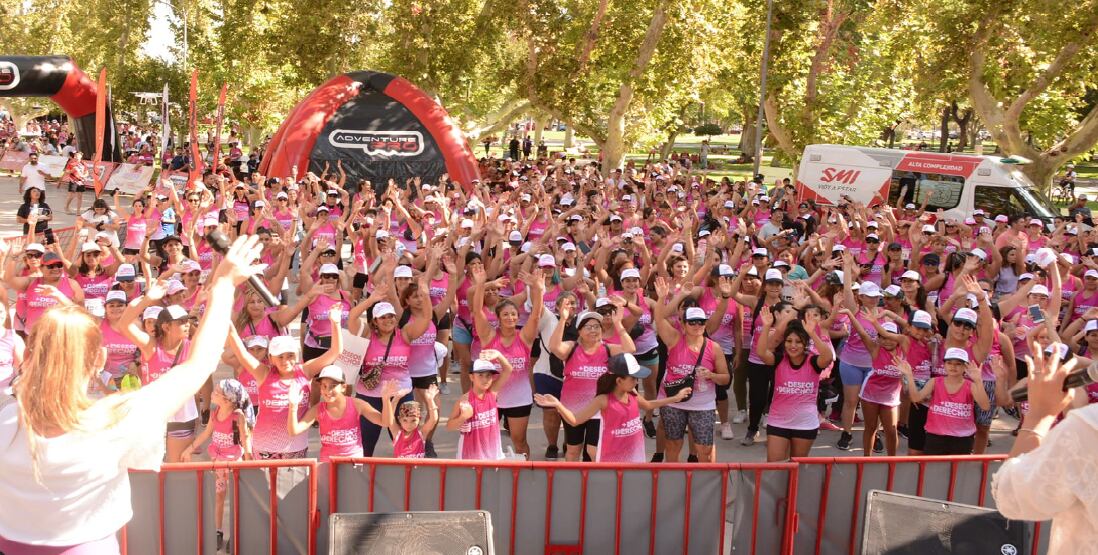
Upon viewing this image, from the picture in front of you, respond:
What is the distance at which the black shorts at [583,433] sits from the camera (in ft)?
24.5

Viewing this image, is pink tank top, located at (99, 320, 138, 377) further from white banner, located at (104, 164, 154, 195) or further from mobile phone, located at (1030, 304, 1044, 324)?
white banner, located at (104, 164, 154, 195)

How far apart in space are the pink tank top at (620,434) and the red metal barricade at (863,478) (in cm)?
131

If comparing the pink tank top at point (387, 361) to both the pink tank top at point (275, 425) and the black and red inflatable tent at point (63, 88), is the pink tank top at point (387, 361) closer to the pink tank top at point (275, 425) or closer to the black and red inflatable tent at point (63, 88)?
the pink tank top at point (275, 425)

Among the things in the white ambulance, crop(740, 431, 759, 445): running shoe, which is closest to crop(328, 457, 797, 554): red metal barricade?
crop(740, 431, 759, 445): running shoe

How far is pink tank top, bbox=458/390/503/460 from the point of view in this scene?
6.50 metres

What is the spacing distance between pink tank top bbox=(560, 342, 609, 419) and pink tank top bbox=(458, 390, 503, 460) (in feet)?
3.12

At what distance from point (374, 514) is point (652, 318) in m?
4.54

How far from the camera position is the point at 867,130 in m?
25.5

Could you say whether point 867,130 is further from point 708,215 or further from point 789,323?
point 789,323

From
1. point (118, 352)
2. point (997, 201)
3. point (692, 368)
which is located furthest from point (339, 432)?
point (997, 201)

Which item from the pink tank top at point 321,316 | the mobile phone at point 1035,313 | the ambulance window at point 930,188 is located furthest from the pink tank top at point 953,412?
the ambulance window at point 930,188

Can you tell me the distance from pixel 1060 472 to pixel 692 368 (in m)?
4.83

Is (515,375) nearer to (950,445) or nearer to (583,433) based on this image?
(583,433)

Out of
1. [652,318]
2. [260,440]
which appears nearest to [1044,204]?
[652,318]
